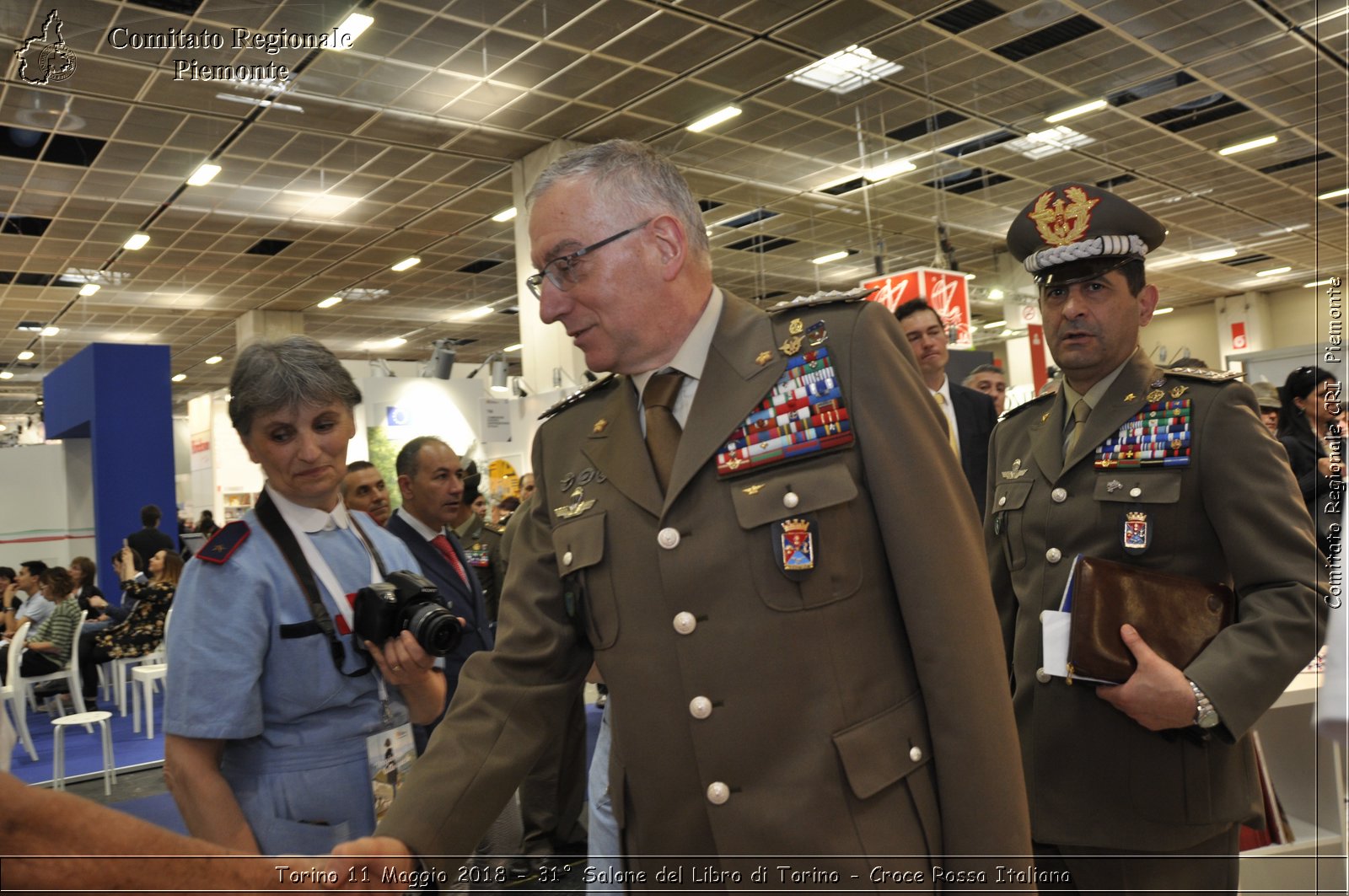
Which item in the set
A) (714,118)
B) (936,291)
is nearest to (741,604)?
(936,291)

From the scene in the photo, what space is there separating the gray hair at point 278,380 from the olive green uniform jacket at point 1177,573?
4.84 feet

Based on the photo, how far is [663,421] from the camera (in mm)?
1430

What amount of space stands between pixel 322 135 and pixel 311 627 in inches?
327

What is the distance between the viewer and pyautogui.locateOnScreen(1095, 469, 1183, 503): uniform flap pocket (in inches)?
71.9

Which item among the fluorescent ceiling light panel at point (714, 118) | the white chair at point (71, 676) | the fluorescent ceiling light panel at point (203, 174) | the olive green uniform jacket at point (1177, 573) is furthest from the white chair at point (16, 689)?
the olive green uniform jacket at point (1177, 573)

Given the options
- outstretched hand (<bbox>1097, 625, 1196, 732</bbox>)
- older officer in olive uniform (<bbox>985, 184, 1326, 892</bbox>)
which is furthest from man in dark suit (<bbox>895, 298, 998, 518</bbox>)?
outstretched hand (<bbox>1097, 625, 1196, 732</bbox>)

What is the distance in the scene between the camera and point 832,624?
50.0 inches

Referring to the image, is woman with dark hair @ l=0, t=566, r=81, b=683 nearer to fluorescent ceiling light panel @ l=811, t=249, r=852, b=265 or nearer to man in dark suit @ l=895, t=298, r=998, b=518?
man in dark suit @ l=895, t=298, r=998, b=518

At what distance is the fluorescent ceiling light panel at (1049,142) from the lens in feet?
35.0

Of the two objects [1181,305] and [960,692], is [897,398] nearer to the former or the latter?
[960,692]

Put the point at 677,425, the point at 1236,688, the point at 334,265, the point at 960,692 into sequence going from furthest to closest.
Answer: the point at 334,265 → the point at 1236,688 → the point at 677,425 → the point at 960,692

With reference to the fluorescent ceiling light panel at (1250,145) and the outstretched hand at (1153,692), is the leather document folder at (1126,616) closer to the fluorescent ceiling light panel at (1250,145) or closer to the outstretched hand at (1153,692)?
the outstretched hand at (1153,692)

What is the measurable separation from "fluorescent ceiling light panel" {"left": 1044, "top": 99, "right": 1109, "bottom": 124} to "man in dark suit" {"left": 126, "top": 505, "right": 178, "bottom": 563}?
9960 mm

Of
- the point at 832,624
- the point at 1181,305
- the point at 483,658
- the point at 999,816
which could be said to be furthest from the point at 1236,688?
the point at 1181,305
